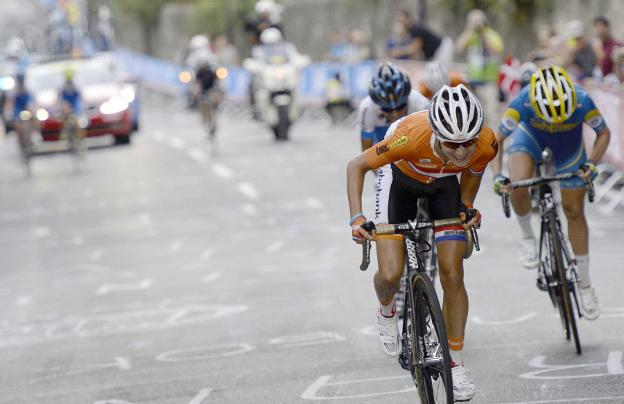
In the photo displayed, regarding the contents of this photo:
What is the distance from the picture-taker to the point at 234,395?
320 inches

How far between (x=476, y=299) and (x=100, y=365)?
302cm

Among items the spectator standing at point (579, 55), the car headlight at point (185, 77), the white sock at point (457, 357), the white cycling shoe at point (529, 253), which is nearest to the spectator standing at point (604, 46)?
the spectator standing at point (579, 55)

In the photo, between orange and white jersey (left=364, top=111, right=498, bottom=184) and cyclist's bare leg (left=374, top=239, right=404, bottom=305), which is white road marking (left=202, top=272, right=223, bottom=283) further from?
orange and white jersey (left=364, top=111, right=498, bottom=184)

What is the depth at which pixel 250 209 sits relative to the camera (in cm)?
1795

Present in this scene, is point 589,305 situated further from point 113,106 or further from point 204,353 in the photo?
point 113,106

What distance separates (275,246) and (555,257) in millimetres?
6279

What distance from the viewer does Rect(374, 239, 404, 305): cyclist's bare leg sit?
7359 millimetres

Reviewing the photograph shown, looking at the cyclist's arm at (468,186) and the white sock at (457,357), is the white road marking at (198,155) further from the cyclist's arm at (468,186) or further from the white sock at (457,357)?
the white sock at (457,357)

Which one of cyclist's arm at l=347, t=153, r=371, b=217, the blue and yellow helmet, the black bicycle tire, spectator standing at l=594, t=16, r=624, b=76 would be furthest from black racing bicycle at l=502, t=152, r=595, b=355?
spectator standing at l=594, t=16, r=624, b=76

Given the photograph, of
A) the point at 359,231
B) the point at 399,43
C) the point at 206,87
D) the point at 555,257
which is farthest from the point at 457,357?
the point at 206,87

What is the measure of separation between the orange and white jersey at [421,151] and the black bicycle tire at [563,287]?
1.65 metres

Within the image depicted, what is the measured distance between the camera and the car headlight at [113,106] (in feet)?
90.4

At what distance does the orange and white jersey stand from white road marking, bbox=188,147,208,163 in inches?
686

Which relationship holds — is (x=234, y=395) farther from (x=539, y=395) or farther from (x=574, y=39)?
(x=574, y=39)
